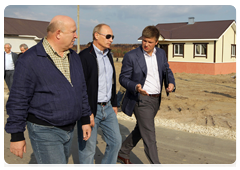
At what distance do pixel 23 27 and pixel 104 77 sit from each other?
108 feet

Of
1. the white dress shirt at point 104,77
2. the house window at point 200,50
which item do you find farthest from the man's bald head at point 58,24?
the house window at point 200,50

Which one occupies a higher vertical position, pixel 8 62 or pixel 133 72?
pixel 8 62

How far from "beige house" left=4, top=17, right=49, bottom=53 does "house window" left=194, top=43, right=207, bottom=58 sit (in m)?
18.1

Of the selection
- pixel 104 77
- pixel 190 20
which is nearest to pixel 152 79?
pixel 104 77

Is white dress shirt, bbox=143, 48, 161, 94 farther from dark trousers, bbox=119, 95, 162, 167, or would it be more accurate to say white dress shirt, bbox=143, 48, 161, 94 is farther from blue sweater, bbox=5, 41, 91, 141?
blue sweater, bbox=5, 41, 91, 141

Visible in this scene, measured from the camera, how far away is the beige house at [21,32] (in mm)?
29991

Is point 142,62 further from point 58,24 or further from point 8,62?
point 8,62

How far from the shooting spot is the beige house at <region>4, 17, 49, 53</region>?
98.4 feet

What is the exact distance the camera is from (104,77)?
3.40m

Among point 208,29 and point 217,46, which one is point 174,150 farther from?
point 208,29

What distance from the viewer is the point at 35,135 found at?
240cm

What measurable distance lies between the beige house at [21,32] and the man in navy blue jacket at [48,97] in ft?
96.2

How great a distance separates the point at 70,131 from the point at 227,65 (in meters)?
23.7

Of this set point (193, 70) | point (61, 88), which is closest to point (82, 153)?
point (61, 88)
